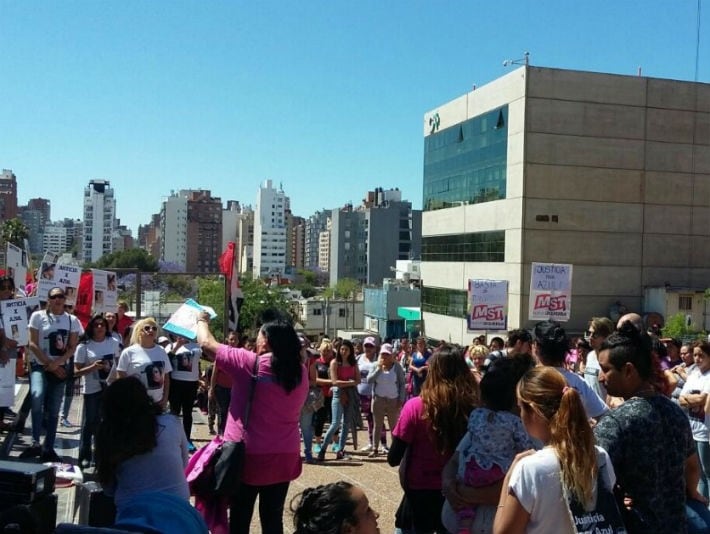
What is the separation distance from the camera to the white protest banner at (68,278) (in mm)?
11930

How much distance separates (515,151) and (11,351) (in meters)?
42.1

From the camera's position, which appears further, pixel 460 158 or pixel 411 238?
pixel 411 238

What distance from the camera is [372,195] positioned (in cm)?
16688

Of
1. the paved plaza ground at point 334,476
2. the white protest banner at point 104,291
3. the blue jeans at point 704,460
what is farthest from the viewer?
the white protest banner at point 104,291

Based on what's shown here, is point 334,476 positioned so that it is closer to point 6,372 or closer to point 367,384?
point 367,384

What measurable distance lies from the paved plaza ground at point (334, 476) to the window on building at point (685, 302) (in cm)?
3944

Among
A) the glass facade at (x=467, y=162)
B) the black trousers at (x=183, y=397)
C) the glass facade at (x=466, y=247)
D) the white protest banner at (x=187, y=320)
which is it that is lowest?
the black trousers at (x=183, y=397)

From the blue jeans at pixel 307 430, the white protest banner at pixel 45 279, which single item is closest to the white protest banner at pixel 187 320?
the blue jeans at pixel 307 430

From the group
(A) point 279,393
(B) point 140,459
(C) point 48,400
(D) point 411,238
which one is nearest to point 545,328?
(A) point 279,393

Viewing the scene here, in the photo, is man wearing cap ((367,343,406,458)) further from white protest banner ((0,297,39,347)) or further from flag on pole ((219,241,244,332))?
white protest banner ((0,297,39,347))

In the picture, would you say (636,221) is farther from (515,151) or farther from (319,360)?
(319,360)

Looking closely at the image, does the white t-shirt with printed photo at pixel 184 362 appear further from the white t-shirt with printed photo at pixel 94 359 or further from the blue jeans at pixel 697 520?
the blue jeans at pixel 697 520

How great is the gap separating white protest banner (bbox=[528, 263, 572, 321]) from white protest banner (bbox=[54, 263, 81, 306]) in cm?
927

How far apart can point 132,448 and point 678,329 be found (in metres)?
41.9
